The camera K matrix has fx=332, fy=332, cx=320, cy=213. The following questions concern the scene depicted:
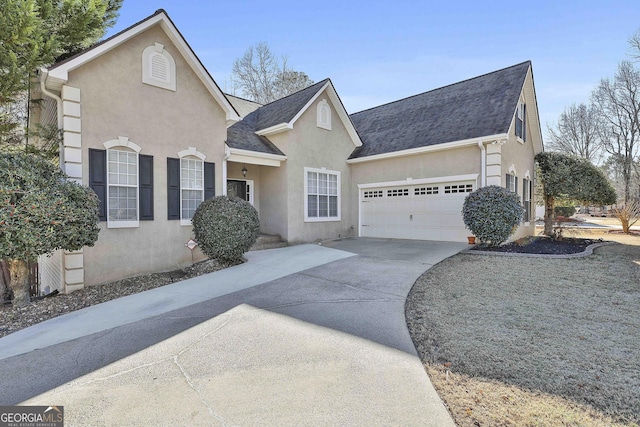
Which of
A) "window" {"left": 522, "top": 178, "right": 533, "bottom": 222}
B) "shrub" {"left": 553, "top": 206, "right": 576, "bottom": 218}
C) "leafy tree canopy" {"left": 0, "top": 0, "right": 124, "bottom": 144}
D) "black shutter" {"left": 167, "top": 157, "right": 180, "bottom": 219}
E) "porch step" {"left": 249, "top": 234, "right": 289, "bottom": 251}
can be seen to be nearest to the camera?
"leafy tree canopy" {"left": 0, "top": 0, "right": 124, "bottom": 144}

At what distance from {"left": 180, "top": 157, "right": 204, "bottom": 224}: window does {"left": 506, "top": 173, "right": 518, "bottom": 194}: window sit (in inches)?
423

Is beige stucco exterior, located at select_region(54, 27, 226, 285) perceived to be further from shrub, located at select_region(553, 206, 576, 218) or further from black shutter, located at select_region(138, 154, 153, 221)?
shrub, located at select_region(553, 206, 576, 218)

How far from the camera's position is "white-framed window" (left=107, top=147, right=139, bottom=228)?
8281 millimetres

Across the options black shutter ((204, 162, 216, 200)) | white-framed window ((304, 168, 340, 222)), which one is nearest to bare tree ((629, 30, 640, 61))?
white-framed window ((304, 168, 340, 222))

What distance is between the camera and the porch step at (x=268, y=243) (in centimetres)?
1180

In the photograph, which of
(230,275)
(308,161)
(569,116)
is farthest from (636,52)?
(230,275)

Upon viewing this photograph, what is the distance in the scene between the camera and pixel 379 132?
1557cm

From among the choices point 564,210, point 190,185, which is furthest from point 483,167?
point 564,210

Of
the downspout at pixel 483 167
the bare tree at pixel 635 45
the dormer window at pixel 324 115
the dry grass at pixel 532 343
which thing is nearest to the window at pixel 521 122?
the downspout at pixel 483 167

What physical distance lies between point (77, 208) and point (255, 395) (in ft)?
19.1

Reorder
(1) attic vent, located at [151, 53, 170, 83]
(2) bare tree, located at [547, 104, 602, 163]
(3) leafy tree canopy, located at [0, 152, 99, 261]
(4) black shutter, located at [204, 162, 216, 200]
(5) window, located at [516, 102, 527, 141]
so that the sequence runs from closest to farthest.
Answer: (3) leafy tree canopy, located at [0, 152, 99, 261] → (1) attic vent, located at [151, 53, 170, 83] → (4) black shutter, located at [204, 162, 216, 200] → (5) window, located at [516, 102, 527, 141] → (2) bare tree, located at [547, 104, 602, 163]

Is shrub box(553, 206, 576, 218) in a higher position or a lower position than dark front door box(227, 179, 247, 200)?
lower

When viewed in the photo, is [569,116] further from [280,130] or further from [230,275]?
[230,275]

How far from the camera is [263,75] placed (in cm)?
3002
